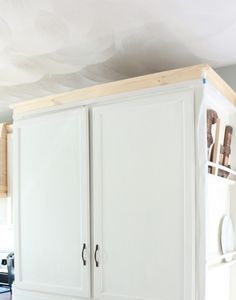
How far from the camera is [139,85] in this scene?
224 cm

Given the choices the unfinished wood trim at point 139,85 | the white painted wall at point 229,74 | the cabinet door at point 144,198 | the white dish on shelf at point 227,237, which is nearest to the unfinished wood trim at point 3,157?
the unfinished wood trim at point 139,85

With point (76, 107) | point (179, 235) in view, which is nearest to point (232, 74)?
point (76, 107)

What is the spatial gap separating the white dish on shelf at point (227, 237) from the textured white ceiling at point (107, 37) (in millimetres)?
1093

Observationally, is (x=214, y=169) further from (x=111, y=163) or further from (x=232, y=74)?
(x=232, y=74)

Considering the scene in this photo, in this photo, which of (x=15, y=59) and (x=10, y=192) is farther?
Answer: (x=10, y=192)

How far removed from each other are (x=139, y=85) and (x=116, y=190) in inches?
24.5

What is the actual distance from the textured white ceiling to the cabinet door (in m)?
0.39

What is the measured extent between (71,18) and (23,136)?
3.28ft

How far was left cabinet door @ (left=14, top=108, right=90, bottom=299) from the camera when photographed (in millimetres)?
2408

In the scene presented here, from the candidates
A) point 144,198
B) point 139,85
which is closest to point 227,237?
point 144,198

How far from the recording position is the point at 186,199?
79.6 inches

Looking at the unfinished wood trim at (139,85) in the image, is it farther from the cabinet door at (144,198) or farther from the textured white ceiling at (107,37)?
the textured white ceiling at (107,37)

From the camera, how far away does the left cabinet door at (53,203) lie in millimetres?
2408

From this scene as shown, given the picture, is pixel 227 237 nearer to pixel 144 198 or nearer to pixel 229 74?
pixel 144 198
